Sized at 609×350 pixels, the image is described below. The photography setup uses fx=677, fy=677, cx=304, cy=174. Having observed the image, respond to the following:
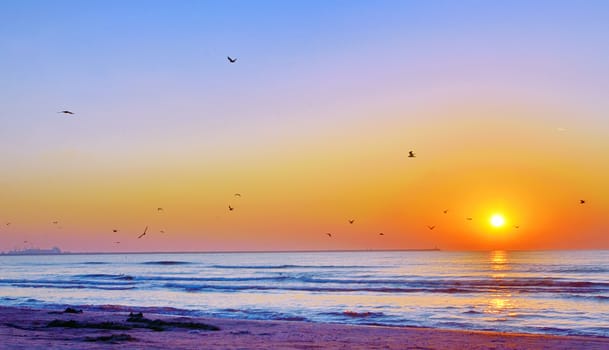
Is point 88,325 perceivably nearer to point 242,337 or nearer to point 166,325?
point 166,325

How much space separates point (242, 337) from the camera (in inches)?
876

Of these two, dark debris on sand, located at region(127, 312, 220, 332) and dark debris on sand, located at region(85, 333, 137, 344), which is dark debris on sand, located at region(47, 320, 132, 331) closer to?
dark debris on sand, located at region(127, 312, 220, 332)

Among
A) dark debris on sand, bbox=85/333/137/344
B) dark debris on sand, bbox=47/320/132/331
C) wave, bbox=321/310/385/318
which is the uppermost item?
wave, bbox=321/310/385/318

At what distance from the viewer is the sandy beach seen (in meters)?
19.1

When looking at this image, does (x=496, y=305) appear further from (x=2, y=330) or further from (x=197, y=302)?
(x=2, y=330)

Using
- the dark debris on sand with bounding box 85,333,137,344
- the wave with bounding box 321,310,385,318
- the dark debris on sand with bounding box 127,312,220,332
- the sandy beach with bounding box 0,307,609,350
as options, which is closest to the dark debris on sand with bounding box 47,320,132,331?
the sandy beach with bounding box 0,307,609,350

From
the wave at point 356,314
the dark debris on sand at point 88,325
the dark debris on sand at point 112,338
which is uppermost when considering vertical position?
the wave at point 356,314

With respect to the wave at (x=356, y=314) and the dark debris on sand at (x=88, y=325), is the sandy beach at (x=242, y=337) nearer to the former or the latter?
the dark debris on sand at (x=88, y=325)

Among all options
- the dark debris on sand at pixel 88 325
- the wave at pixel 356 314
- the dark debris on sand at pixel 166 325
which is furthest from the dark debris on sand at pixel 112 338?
the wave at pixel 356 314

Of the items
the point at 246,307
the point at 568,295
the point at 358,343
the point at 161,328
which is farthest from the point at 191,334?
the point at 568,295

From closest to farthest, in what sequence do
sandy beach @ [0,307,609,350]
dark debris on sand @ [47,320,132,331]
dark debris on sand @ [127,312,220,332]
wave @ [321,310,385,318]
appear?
sandy beach @ [0,307,609,350] → dark debris on sand @ [47,320,132,331] → dark debris on sand @ [127,312,220,332] → wave @ [321,310,385,318]

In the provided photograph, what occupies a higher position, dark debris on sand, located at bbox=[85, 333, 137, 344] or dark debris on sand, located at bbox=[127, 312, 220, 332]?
dark debris on sand, located at bbox=[127, 312, 220, 332]

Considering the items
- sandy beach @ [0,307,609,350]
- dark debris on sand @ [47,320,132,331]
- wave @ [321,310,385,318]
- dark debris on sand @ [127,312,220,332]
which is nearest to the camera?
sandy beach @ [0,307,609,350]

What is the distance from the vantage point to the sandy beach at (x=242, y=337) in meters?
19.1
